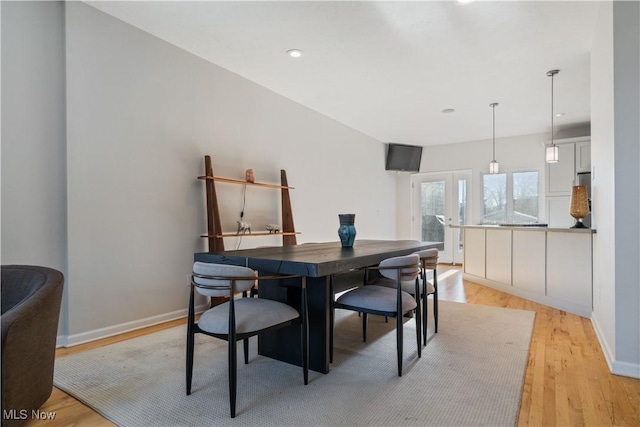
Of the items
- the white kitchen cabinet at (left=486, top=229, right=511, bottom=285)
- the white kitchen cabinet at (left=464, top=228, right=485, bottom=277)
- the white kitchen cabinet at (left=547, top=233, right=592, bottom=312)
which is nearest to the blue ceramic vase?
the white kitchen cabinet at (left=547, top=233, right=592, bottom=312)

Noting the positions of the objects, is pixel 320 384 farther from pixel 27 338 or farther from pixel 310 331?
pixel 27 338

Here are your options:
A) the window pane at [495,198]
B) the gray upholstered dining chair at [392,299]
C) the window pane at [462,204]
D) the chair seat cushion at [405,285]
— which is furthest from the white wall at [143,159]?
the window pane at [495,198]

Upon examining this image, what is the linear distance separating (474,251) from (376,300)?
12.0 feet

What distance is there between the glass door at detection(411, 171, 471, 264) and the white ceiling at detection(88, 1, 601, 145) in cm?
242

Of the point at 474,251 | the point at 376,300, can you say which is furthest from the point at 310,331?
the point at 474,251

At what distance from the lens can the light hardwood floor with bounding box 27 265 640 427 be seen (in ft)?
5.49

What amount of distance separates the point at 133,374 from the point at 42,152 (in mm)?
1706

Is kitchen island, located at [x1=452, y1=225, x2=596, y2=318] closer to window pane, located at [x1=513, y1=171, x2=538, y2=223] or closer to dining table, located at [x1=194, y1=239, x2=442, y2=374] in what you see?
window pane, located at [x1=513, y1=171, x2=538, y2=223]

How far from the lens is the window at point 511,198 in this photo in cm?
664

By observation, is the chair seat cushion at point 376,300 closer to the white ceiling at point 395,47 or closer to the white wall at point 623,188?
the white wall at point 623,188

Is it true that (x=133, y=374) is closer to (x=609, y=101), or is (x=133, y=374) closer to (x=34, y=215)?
(x=34, y=215)

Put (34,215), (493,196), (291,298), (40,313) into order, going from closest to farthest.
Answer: (40,313) < (291,298) < (34,215) < (493,196)

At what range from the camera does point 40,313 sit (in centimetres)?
157

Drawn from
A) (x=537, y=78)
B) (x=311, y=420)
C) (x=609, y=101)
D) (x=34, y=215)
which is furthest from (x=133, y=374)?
(x=537, y=78)
